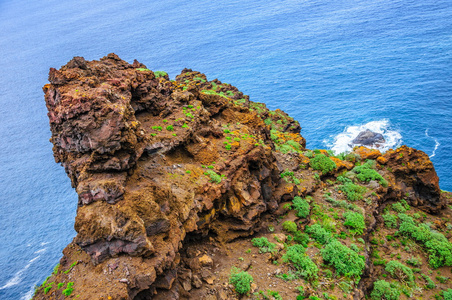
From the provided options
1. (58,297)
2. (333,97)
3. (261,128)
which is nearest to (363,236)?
(261,128)

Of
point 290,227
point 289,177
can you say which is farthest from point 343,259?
point 289,177

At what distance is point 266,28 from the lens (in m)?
132

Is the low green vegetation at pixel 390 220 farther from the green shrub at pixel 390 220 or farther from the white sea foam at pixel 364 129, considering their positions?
the white sea foam at pixel 364 129

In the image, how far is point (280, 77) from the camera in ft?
296

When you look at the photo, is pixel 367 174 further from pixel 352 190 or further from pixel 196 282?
pixel 196 282

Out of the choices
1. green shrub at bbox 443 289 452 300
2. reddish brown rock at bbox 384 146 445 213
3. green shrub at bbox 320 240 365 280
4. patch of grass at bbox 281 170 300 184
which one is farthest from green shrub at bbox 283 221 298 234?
reddish brown rock at bbox 384 146 445 213

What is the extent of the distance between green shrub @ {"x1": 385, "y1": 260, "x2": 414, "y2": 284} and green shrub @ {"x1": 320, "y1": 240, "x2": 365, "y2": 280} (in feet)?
14.0

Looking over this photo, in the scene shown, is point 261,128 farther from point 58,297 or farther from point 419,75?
point 419,75

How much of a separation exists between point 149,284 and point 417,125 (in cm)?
6578

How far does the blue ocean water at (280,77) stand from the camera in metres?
58.6

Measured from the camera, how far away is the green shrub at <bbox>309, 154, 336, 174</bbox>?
3547cm

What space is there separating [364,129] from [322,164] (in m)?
33.6

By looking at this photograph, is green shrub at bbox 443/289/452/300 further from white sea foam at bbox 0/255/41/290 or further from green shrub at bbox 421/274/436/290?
white sea foam at bbox 0/255/41/290

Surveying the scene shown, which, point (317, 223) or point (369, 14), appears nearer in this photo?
point (317, 223)
